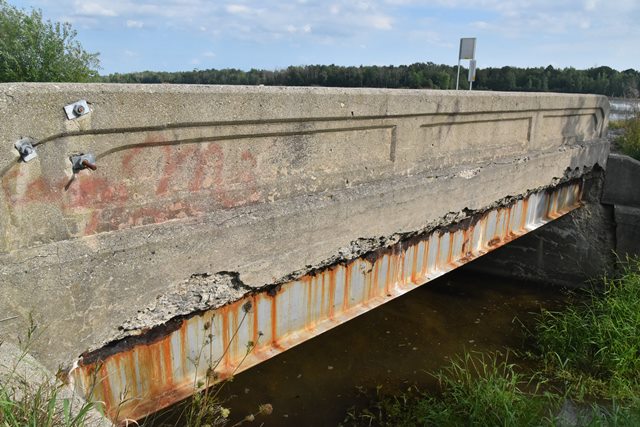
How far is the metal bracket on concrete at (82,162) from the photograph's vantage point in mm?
2031

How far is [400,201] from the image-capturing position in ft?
11.8

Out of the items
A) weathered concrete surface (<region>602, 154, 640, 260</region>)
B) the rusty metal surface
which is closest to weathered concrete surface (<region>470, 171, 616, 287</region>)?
weathered concrete surface (<region>602, 154, 640, 260</region>)

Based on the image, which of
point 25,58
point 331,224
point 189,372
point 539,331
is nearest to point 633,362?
point 539,331

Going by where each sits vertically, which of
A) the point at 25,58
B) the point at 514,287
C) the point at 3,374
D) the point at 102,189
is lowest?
the point at 514,287

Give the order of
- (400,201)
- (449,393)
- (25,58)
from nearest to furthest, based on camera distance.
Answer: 1. (400,201)
2. (449,393)
3. (25,58)

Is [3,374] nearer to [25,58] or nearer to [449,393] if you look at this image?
[449,393]

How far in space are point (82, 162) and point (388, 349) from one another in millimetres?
4531

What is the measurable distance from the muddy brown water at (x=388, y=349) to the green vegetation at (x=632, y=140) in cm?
550

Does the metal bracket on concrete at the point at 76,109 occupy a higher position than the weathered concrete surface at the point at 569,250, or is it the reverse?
the metal bracket on concrete at the point at 76,109

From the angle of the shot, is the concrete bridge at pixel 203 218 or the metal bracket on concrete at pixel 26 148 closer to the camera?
the metal bracket on concrete at pixel 26 148

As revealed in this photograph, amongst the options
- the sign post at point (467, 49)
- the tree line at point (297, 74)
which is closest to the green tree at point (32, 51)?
the tree line at point (297, 74)

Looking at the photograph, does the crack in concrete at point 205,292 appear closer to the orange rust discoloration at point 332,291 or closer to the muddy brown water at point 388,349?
the orange rust discoloration at point 332,291

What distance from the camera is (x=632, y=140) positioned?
38.3ft

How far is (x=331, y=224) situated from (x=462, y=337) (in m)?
3.75
